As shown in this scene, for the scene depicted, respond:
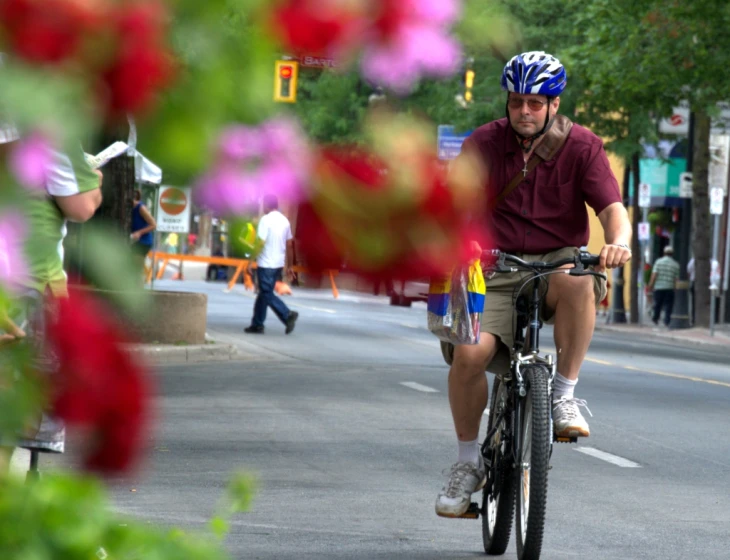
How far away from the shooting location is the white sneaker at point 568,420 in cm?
579

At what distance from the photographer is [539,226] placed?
5871 mm

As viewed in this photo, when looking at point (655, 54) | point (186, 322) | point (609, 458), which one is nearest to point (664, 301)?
point (655, 54)

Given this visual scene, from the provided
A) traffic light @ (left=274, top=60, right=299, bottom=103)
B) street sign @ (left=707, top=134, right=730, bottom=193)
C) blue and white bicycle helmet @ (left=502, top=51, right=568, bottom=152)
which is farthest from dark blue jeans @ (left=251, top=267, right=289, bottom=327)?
traffic light @ (left=274, top=60, right=299, bottom=103)

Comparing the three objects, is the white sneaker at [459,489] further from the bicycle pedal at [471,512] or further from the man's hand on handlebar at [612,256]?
the man's hand on handlebar at [612,256]

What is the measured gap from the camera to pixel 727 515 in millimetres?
7422

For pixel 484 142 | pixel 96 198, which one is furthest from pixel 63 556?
pixel 484 142

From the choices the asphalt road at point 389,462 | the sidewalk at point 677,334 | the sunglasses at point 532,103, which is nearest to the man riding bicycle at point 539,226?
the sunglasses at point 532,103

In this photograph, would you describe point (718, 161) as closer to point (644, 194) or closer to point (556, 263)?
point (644, 194)

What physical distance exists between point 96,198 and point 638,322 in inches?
1469

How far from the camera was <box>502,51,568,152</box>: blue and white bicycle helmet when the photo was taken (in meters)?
5.66

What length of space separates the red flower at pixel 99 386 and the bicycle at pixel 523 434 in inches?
171

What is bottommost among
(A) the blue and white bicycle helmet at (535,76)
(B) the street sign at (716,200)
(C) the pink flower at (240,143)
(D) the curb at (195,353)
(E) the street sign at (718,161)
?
(D) the curb at (195,353)

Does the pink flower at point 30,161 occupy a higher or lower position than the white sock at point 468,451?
higher

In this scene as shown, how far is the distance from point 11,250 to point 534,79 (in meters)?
4.76
